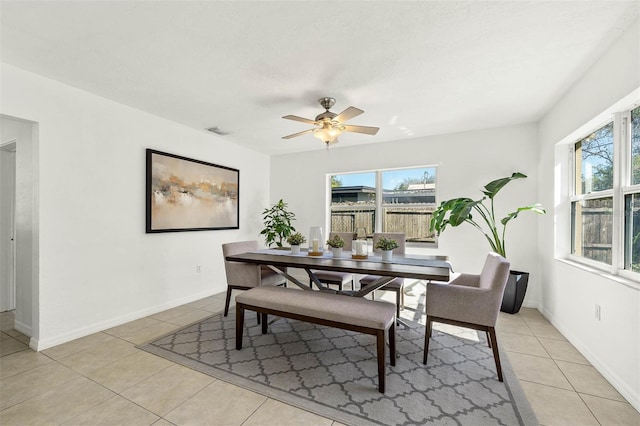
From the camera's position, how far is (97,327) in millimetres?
2854

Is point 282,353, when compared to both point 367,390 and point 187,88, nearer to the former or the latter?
point 367,390

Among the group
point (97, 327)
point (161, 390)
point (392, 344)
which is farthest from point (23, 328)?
point (392, 344)

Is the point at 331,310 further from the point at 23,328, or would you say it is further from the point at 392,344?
the point at 23,328

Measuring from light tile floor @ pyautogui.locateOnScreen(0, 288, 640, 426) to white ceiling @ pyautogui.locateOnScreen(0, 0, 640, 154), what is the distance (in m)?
2.36

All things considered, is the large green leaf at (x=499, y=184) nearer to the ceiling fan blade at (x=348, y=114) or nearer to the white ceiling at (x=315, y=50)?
the white ceiling at (x=315, y=50)

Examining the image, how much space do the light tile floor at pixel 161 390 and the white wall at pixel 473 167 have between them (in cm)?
135

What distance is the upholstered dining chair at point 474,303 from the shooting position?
206 cm

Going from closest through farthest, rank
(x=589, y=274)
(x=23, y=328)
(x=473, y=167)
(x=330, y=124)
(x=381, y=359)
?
(x=381, y=359) → (x=589, y=274) → (x=330, y=124) → (x=23, y=328) → (x=473, y=167)

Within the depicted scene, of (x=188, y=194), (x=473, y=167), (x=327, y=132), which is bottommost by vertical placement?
(x=188, y=194)

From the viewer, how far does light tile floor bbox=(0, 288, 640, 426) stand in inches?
65.1

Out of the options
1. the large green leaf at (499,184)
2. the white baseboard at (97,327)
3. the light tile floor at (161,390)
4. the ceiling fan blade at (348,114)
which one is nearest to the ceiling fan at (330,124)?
the ceiling fan blade at (348,114)

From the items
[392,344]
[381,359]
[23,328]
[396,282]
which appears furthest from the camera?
[396,282]

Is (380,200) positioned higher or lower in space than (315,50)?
lower

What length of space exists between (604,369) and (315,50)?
3235 mm
